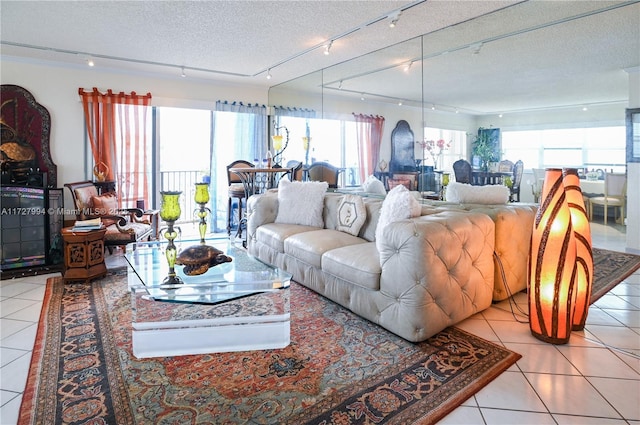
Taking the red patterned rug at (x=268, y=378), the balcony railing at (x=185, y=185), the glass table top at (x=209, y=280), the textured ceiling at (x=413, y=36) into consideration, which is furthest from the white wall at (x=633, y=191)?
the balcony railing at (x=185, y=185)

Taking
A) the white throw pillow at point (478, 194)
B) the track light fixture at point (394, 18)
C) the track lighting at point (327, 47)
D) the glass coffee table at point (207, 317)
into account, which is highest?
the track lighting at point (327, 47)

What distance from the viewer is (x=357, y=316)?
2.88m

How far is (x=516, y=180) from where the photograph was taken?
11.2 ft

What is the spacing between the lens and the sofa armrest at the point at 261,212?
13.8ft

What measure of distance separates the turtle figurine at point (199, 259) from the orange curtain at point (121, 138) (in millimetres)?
3019

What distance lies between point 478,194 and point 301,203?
5.70 ft

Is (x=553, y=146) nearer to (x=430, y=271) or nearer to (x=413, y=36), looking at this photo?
(x=413, y=36)

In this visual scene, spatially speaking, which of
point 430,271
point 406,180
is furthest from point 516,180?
point 430,271

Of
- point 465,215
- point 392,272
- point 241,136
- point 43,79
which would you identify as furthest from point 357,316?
point 43,79

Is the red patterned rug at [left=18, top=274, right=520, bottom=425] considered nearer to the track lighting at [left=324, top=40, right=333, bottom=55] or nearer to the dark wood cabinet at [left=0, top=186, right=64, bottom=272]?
the dark wood cabinet at [left=0, top=186, right=64, bottom=272]

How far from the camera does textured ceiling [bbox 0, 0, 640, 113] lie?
10.4ft

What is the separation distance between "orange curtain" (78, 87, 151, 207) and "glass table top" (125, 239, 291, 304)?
2.73m

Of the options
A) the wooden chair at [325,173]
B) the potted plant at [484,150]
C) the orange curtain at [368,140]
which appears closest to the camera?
the potted plant at [484,150]

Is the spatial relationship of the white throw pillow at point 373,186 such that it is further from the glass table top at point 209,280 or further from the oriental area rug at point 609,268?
the oriental area rug at point 609,268
